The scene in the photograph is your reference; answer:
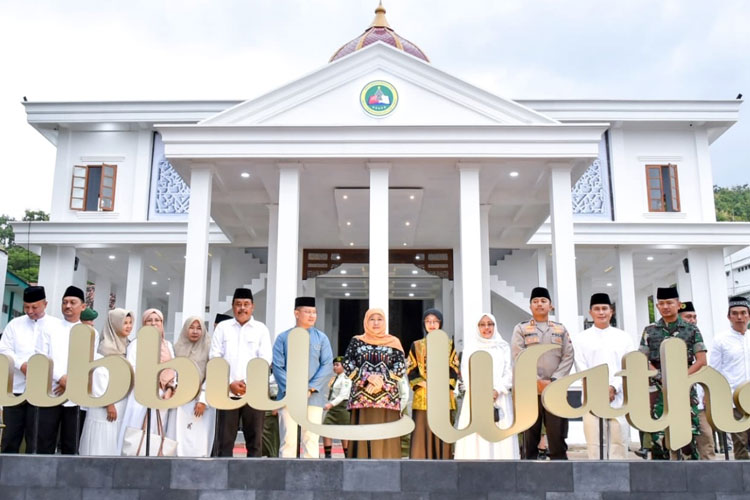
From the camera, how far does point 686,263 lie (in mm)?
14430

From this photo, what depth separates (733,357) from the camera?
5430 mm

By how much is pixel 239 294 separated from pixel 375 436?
1.75 meters

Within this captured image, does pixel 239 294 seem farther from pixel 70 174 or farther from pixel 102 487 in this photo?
pixel 70 174

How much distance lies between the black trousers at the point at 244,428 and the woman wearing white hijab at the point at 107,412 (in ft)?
2.78

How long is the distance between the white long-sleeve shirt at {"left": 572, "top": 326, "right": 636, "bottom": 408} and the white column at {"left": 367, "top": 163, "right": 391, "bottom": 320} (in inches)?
128

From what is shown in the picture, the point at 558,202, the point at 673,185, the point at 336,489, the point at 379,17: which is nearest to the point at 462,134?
the point at 558,202

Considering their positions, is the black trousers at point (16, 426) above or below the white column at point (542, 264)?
below

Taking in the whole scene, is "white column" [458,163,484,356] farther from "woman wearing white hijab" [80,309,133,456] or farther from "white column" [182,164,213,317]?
"woman wearing white hijab" [80,309,133,456]

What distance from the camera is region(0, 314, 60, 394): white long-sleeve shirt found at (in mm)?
5121

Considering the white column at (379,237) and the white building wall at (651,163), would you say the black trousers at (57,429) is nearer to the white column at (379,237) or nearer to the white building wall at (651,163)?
the white column at (379,237)

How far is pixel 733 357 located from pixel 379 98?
5.63m

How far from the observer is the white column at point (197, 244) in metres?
8.30

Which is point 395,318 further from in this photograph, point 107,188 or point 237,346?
point 237,346

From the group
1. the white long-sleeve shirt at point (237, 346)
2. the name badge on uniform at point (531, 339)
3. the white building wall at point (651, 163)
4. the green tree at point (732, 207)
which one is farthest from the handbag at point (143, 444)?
the green tree at point (732, 207)
